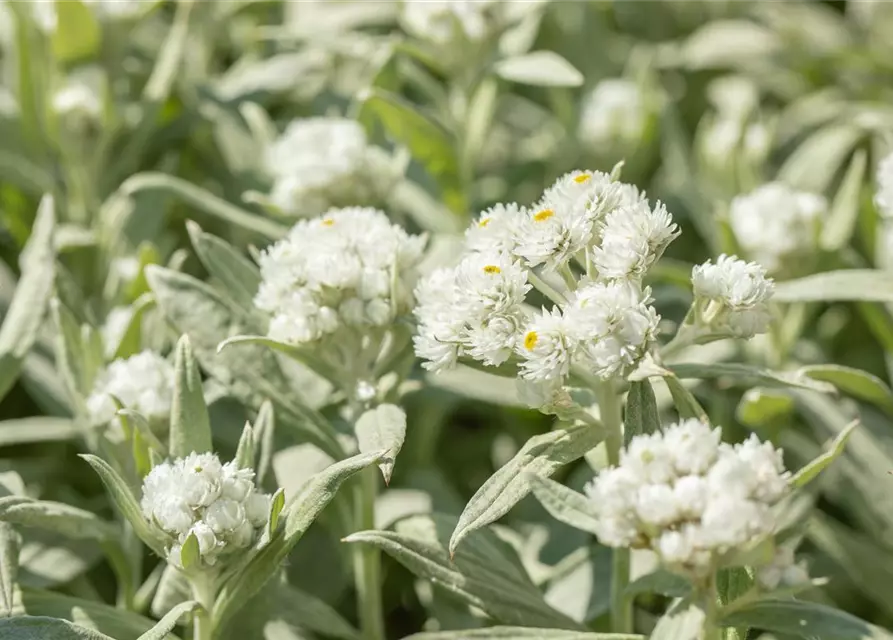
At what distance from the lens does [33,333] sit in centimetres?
234

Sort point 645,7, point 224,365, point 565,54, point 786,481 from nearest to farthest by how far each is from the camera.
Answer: point 786,481
point 224,365
point 565,54
point 645,7

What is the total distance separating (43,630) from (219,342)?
0.68m

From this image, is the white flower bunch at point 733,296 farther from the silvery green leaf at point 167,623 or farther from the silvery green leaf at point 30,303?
the silvery green leaf at point 30,303

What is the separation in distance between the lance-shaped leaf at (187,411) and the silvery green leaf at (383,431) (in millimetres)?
277

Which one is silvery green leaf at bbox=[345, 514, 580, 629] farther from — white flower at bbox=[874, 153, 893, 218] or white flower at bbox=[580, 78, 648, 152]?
white flower at bbox=[580, 78, 648, 152]

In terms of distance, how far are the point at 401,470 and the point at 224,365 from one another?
767mm

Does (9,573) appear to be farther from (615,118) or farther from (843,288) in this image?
(615,118)

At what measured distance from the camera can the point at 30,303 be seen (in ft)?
7.72

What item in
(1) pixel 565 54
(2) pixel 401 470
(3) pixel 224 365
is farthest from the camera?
(1) pixel 565 54

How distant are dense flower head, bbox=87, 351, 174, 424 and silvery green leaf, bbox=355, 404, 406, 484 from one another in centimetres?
43

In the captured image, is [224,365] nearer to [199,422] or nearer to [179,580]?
[199,422]

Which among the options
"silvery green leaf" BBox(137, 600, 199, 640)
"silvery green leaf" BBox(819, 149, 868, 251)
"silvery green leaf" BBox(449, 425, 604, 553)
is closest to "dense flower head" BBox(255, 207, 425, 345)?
"silvery green leaf" BBox(449, 425, 604, 553)

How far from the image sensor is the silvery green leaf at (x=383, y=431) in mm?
1842

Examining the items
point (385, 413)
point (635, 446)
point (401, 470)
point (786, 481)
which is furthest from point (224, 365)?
point (786, 481)
